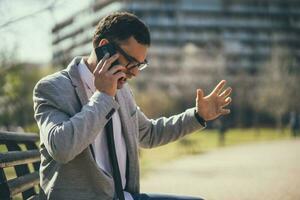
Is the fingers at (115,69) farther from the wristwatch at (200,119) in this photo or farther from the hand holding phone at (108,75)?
the wristwatch at (200,119)

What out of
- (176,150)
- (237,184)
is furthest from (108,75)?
(176,150)

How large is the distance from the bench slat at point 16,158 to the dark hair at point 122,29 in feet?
2.73

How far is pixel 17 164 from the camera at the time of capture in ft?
11.3

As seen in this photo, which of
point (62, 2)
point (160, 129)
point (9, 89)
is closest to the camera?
point (160, 129)

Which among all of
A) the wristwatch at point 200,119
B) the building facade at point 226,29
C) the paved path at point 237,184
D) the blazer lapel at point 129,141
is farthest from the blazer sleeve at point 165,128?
the building facade at point 226,29

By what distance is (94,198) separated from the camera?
300cm

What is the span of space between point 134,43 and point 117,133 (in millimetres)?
551

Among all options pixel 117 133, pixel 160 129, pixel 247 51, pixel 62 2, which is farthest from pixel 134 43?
pixel 247 51

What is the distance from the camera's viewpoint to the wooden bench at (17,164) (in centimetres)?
300

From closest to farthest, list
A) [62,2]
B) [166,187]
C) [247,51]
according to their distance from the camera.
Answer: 1. [166,187]
2. [62,2]
3. [247,51]

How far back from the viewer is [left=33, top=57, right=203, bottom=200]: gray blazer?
2.79 m

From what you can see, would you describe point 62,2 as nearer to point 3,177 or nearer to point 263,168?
point 263,168

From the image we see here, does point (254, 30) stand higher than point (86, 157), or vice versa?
point (254, 30)

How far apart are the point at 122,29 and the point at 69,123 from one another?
714 millimetres
